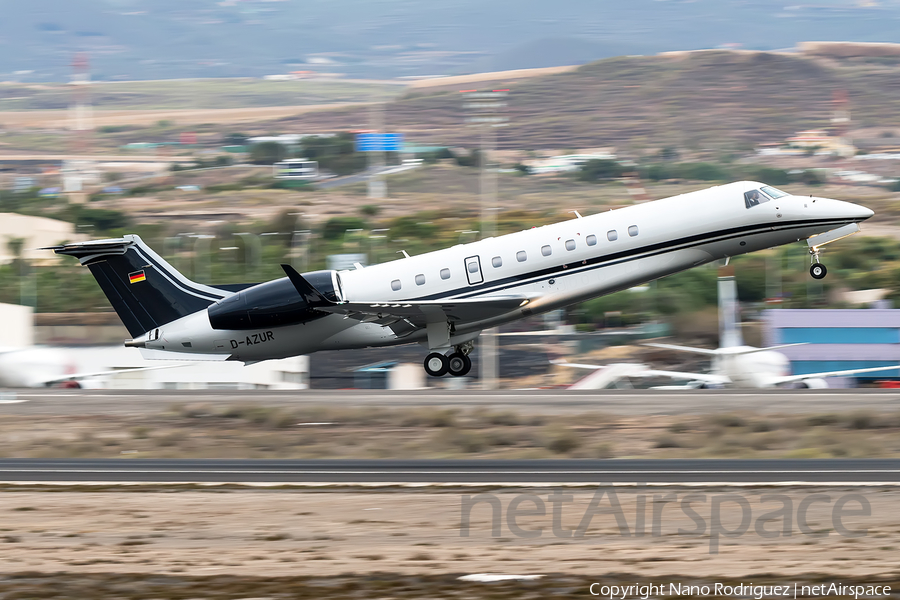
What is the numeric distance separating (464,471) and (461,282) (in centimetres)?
632

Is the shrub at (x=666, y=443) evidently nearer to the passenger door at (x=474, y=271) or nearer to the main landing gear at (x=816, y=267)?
the main landing gear at (x=816, y=267)

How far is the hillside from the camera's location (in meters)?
175

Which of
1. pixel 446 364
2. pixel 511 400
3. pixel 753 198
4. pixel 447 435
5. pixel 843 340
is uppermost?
pixel 753 198

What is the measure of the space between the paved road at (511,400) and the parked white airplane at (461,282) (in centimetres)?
719

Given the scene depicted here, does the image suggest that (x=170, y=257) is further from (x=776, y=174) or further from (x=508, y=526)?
(x=776, y=174)

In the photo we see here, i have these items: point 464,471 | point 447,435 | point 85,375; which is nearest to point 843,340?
point 447,435

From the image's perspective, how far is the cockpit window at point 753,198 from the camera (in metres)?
28.6

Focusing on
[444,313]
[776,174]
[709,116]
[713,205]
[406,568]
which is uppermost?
[709,116]

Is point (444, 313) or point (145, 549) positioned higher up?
point (444, 313)

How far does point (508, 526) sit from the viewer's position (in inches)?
712

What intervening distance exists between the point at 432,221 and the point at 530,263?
226 feet

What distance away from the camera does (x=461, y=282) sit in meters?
29.5

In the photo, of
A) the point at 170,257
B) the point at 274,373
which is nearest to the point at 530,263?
the point at 274,373

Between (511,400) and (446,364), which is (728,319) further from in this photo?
(446,364)
